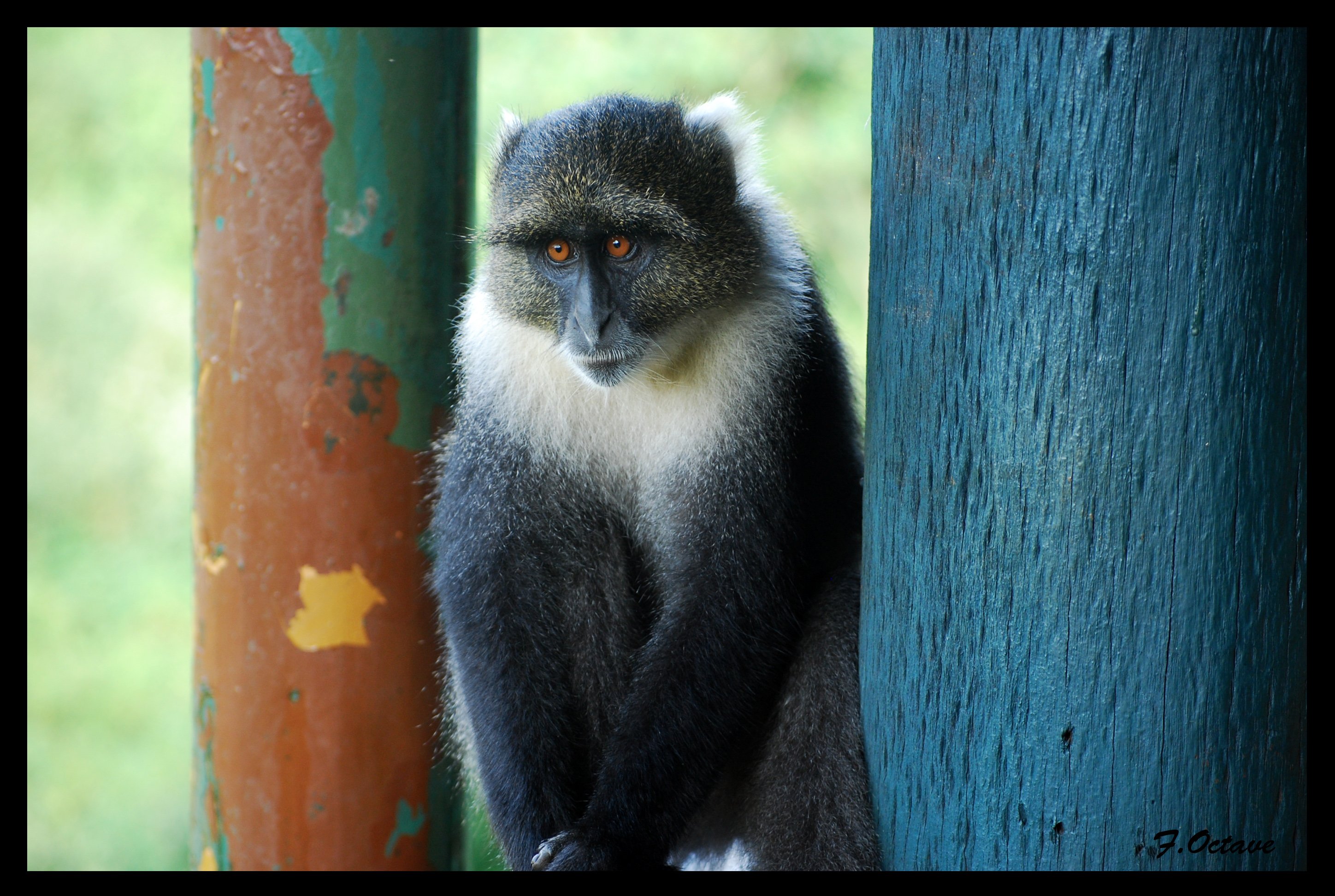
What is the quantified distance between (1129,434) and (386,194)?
2.42m

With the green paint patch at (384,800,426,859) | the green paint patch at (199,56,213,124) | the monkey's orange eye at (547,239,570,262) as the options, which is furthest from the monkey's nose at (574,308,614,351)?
the green paint patch at (384,800,426,859)

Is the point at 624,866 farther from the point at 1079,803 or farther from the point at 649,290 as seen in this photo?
the point at 649,290

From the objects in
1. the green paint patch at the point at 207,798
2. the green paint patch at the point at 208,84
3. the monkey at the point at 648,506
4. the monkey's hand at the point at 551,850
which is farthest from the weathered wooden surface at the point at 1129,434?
the green paint patch at the point at 207,798

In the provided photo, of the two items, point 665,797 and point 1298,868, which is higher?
point 1298,868

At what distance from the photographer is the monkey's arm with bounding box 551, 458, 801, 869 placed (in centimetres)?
269

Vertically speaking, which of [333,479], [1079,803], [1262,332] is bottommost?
[1079,803]

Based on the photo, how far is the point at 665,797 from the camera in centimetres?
271

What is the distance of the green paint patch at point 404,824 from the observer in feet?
11.5

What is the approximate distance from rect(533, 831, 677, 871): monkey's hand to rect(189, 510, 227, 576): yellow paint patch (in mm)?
1450

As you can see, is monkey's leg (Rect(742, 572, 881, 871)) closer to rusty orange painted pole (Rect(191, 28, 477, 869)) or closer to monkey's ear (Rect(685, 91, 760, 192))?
monkey's ear (Rect(685, 91, 760, 192))

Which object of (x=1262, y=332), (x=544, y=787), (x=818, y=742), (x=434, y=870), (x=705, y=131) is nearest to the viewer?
(x=1262, y=332)

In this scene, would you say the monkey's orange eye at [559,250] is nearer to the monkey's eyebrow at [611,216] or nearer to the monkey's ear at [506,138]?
the monkey's eyebrow at [611,216]

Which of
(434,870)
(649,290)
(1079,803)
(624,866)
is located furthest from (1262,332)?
(434,870)

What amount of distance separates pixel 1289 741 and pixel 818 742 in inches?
43.8
